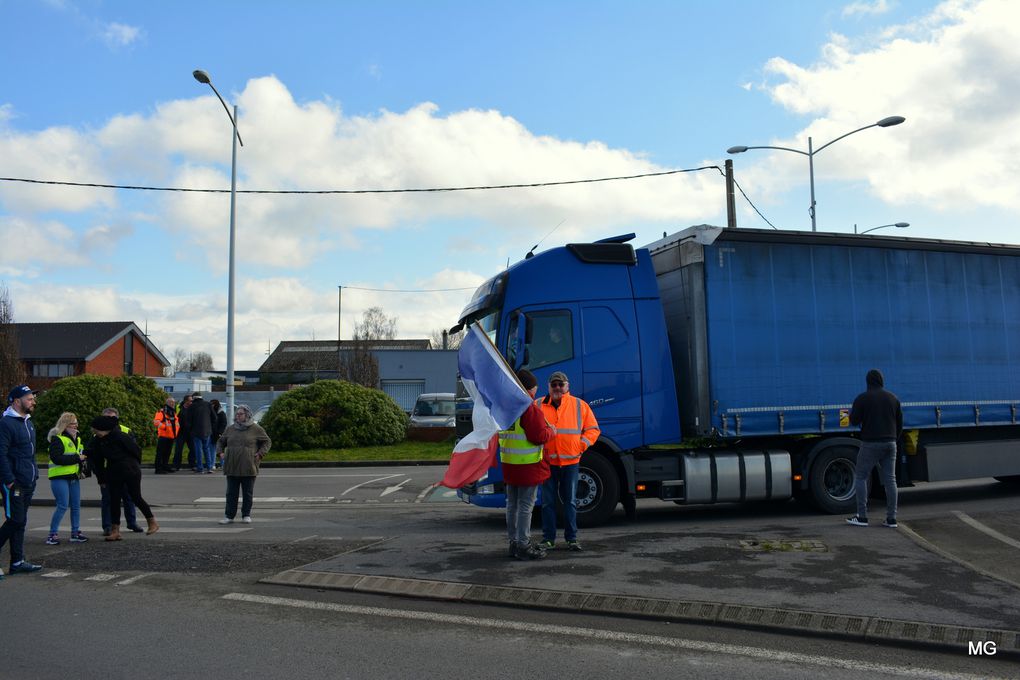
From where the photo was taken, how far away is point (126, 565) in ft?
28.4

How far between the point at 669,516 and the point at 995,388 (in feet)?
16.9

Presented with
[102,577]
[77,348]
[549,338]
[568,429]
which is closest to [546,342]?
[549,338]

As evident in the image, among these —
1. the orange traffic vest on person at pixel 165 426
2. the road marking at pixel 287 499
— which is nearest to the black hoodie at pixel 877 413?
the road marking at pixel 287 499

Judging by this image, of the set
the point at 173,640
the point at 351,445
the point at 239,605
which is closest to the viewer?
the point at 173,640

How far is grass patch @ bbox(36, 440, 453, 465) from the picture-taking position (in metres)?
21.2

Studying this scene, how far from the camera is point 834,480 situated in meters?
11.6

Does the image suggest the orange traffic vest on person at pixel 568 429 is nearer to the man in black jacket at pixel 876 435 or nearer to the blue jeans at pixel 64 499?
the man in black jacket at pixel 876 435

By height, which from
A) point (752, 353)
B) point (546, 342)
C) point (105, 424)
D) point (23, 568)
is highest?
point (546, 342)

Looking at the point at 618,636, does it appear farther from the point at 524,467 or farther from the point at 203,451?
the point at 203,451

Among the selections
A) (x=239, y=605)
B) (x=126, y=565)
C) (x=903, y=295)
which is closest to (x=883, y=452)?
(x=903, y=295)

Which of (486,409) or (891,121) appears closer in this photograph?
(486,409)

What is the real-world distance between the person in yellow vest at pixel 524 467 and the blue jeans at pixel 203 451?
13986mm

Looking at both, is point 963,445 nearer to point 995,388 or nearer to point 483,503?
point 995,388

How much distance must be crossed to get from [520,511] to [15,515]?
4.82 metres
